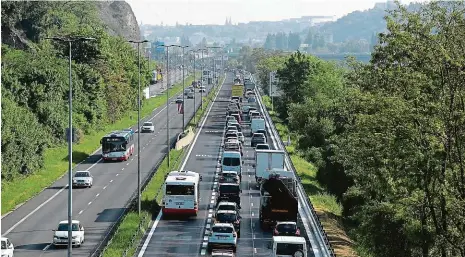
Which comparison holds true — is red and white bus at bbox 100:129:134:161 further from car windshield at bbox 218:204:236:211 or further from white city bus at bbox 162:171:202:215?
car windshield at bbox 218:204:236:211

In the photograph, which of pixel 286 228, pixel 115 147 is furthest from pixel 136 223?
pixel 115 147

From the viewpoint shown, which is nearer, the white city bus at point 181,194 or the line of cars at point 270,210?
the line of cars at point 270,210

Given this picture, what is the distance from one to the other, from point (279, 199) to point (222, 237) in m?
6.71

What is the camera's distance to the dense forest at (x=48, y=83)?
67062mm

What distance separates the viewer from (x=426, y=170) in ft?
106

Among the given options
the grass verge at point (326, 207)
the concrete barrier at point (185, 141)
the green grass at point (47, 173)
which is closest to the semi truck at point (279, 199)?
the grass verge at point (326, 207)

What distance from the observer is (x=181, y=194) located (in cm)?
4975

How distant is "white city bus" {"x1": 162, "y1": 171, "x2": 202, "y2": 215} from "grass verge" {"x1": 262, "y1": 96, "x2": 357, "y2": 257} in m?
8.09

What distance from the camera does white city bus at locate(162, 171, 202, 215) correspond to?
4903 centimetres

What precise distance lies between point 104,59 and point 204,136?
56.4ft

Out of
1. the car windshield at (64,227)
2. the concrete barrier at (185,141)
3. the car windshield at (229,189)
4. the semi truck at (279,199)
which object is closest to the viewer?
the car windshield at (64,227)

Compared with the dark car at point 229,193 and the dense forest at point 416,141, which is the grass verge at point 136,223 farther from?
the dense forest at point 416,141

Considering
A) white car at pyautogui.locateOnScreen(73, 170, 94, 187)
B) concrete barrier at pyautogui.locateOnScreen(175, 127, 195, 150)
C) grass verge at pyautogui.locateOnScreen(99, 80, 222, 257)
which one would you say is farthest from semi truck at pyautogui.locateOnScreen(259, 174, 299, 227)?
concrete barrier at pyautogui.locateOnScreen(175, 127, 195, 150)

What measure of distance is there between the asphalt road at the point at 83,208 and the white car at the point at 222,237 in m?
5.87
